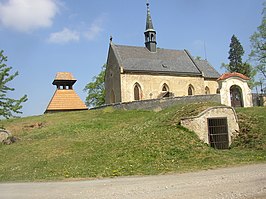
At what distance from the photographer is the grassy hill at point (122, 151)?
44.6 feet

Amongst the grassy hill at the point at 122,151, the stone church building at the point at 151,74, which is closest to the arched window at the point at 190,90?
the stone church building at the point at 151,74

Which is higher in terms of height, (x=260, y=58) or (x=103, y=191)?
(x=260, y=58)

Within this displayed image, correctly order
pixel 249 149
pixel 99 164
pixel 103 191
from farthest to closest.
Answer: pixel 249 149 < pixel 99 164 < pixel 103 191

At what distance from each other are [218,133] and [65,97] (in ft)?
77.8

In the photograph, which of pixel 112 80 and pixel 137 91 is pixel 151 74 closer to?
pixel 137 91

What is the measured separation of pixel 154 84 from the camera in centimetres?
3981

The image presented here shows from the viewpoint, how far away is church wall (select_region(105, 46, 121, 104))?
129ft

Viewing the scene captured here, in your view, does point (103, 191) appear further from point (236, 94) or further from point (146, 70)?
point (146, 70)

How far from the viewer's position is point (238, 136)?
1858 centimetres

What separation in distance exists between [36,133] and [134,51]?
22.8m

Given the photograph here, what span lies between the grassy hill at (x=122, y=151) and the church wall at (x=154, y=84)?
1393 centimetres

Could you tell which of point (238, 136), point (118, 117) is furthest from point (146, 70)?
point (238, 136)

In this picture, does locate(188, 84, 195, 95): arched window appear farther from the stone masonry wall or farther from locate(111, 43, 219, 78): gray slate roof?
the stone masonry wall

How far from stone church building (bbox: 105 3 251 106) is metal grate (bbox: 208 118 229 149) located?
1962 centimetres
